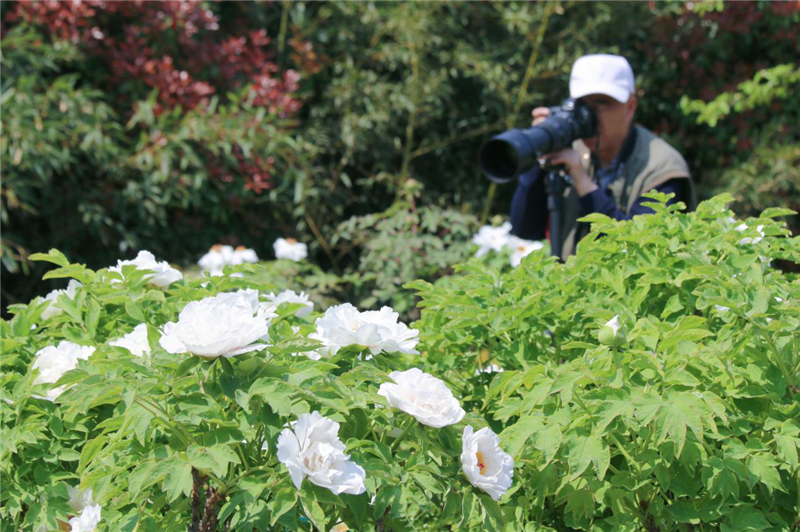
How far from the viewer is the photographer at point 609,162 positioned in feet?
8.95

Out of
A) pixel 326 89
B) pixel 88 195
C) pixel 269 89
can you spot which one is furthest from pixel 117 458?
pixel 326 89

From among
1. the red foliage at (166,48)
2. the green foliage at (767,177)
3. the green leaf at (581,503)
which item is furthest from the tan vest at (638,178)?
the green foliage at (767,177)

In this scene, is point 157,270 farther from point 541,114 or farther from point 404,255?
point 404,255

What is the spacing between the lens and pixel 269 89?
183 inches

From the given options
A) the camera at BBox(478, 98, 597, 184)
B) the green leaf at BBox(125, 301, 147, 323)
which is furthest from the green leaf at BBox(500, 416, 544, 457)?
the camera at BBox(478, 98, 597, 184)

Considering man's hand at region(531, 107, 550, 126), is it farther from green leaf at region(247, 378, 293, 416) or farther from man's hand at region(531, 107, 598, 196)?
green leaf at region(247, 378, 293, 416)

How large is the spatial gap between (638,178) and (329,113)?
276 centimetres

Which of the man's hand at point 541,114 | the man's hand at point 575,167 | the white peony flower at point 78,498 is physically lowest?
the white peony flower at point 78,498

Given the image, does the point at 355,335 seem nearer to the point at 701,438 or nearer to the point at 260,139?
the point at 701,438

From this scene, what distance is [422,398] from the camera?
1212 millimetres

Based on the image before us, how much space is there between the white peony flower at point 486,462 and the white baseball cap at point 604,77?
1874mm

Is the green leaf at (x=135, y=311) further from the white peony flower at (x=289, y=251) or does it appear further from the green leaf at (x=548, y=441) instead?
the white peony flower at (x=289, y=251)

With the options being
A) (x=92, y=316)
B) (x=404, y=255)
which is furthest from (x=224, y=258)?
(x=92, y=316)

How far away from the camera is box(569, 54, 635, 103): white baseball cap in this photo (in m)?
2.82
